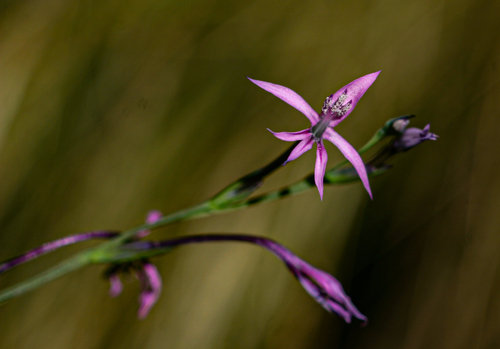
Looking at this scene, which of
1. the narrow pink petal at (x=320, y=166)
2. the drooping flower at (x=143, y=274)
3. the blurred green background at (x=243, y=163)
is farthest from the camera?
the blurred green background at (x=243, y=163)

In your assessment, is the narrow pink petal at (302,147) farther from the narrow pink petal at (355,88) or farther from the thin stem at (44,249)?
the thin stem at (44,249)

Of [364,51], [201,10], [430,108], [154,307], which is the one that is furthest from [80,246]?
[430,108]

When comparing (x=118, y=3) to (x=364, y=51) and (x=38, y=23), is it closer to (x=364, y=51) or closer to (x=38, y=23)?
(x=38, y=23)

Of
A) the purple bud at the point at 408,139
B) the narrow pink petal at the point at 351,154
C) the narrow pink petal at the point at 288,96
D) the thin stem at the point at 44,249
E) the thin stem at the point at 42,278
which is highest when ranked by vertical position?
the thin stem at the point at 44,249

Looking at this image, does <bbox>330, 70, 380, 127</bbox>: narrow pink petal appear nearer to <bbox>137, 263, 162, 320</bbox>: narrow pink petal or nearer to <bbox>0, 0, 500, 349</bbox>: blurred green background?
<bbox>137, 263, 162, 320</bbox>: narrow pink petal

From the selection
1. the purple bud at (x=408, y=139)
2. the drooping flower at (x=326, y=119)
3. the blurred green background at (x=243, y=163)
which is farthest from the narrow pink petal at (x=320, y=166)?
the blurred green background at (x=243, y=163)
